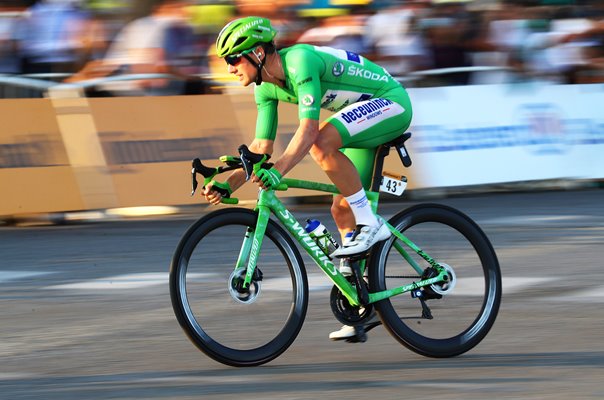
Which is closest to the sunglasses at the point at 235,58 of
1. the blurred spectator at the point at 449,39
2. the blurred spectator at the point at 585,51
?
the blurred spectator at the point at 449,39

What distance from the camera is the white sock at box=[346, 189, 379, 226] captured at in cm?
682

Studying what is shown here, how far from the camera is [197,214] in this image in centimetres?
1478

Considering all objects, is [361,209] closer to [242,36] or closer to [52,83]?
[242,36]

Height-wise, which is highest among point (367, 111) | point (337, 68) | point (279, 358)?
point (337, 68)

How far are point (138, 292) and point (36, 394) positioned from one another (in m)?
3.42

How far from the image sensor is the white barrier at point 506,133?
15.7 meters

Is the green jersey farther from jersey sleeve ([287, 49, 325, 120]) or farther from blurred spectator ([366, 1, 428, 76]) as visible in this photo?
blurred spectator ([366, 1, 428, 76])

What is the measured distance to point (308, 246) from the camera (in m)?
6.82

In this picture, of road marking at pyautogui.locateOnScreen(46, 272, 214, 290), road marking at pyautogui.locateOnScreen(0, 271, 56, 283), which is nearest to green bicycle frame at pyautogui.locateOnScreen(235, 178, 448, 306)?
road marking at pyautogui.locateOnScreen(46, 272, 214, 290)

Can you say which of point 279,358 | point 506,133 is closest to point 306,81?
point 279,358

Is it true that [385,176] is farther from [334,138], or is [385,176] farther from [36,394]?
[36,394]

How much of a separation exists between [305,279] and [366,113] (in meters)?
0.90

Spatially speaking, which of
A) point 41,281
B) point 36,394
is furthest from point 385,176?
point 41,281

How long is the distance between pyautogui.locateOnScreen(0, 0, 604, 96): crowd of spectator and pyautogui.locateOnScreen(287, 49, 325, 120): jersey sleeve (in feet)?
26.1
